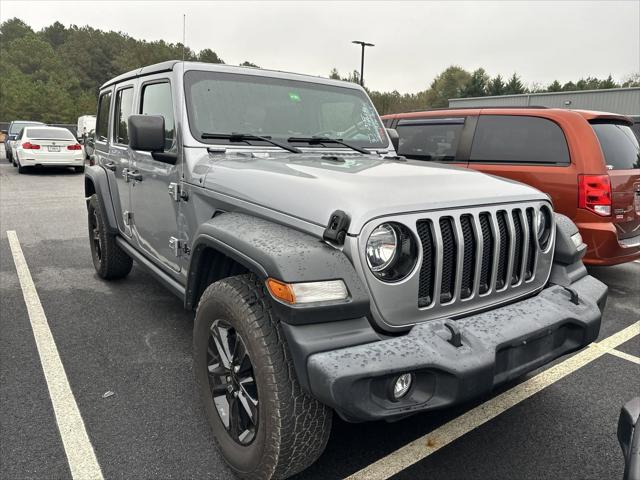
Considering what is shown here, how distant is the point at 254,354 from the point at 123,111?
125 inches

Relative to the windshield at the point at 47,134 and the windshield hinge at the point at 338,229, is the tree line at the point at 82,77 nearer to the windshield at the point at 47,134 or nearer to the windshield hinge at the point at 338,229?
the windshield at the point at 47,134

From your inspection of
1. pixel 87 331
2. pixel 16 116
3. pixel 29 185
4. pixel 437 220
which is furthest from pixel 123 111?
pixel 16 116

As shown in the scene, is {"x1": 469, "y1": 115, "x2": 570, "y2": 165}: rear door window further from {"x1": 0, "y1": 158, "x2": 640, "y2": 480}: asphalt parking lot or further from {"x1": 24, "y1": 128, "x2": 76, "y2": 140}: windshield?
{"x1": 24, "y1": 128, "x2": 76, "y2": 140}: windshield

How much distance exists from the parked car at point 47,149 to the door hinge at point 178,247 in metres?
14.1

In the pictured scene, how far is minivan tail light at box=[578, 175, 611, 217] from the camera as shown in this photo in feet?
15.0

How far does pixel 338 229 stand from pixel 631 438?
1.19 metres

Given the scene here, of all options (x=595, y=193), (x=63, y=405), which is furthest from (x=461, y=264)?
(x=595, y=193)

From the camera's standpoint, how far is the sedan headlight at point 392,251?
1.99m

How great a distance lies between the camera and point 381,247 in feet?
6.56

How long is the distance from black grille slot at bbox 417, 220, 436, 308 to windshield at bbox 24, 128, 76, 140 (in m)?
15.9

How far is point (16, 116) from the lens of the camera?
154ft

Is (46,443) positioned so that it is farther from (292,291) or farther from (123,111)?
(123,111)

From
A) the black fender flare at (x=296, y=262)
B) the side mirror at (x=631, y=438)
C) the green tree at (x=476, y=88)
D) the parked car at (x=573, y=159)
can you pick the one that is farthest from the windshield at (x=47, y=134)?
the green tree at (x=476, y=88)

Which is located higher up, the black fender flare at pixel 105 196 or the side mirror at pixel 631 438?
the black fender flare at pixel 105 196
